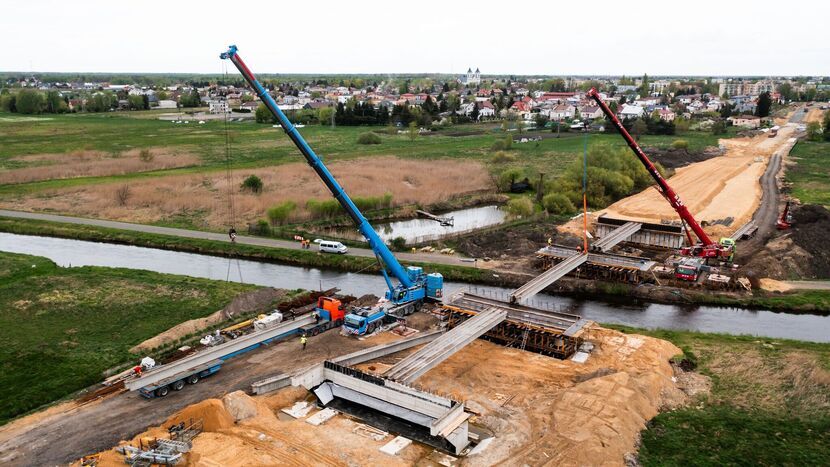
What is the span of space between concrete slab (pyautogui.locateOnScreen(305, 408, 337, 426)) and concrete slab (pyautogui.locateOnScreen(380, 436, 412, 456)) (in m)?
3.05

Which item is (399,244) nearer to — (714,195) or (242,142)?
(714,195)

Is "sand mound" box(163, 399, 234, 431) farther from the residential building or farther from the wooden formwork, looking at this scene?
the residential building

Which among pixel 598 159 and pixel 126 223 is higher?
pixel 598 159

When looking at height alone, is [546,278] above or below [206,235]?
above

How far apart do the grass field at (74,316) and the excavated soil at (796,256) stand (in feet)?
114

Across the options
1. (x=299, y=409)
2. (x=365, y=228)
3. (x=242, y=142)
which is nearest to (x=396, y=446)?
(x=299, y=409)

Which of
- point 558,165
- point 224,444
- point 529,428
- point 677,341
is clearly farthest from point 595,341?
point 558,165

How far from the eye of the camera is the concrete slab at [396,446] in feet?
71.6

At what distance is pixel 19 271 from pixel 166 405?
970 inches

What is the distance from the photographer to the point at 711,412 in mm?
24734

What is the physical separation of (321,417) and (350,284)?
763 inches

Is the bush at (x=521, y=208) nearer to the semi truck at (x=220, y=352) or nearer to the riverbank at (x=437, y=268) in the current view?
the riverbank at (x=437, y=268)

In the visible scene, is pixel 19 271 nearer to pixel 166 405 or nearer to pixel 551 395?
pixel 166 405

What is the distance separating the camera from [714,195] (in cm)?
6762
